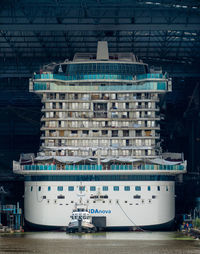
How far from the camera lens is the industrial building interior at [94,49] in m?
96.4

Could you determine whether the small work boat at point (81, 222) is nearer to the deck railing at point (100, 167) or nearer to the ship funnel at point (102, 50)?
the deck railing at point (100, 167)

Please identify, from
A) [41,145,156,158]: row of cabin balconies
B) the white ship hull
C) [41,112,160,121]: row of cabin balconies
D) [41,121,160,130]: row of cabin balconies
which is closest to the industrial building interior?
[41,121,160,130]: row of cabin balconies

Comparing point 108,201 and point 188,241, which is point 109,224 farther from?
point 188,241

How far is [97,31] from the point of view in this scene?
10438 cm

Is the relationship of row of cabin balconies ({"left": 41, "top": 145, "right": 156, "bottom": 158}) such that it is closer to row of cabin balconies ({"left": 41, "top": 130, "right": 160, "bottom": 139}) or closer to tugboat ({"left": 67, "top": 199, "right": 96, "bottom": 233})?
row of cabin balconies ({"left": 41, "top": 130, "right": 160, "bottom": 139})

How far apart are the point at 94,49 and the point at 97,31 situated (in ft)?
25.5

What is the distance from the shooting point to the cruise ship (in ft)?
298

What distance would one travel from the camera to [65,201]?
90.6 metres

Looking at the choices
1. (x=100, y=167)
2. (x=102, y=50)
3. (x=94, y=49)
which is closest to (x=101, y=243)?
(x=100, y=167)

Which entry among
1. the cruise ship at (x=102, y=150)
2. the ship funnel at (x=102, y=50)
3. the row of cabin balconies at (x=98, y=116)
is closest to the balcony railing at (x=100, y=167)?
the cruise ship at (x=102, y=150)

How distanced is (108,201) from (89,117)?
494 inches

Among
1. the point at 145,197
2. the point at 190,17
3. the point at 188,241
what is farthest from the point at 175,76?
the point at 188,241

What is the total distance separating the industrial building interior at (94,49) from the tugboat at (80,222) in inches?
670

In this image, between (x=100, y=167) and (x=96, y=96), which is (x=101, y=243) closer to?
(x=100, y=167)
